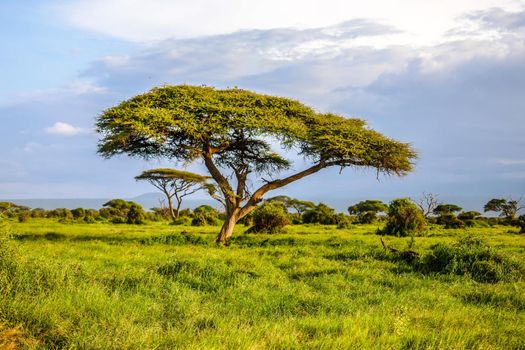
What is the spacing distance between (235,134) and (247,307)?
16.6 m

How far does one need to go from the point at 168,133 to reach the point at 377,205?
39.0 metres

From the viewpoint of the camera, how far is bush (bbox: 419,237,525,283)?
43.1 feet

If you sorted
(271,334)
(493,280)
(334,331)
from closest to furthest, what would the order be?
(271,334), (334,331), (493,280)

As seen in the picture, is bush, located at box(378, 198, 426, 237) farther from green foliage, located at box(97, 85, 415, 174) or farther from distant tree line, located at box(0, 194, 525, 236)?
green foliage, located at box(97, 85, 415, 174)

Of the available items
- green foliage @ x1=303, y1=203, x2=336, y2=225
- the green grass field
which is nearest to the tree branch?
the green grass field

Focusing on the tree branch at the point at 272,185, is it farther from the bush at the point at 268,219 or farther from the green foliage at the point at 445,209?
the green foliage at the point at 445,209

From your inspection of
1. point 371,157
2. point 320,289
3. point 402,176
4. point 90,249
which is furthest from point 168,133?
point 320,289

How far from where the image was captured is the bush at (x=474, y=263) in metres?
13.1

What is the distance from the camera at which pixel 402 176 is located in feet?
86.3

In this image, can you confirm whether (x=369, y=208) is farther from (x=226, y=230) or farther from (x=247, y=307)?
(x=247, y=307)

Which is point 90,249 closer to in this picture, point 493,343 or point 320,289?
point 320,289

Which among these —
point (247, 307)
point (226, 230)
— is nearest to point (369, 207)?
point (226, 230)

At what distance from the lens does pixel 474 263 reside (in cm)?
1380

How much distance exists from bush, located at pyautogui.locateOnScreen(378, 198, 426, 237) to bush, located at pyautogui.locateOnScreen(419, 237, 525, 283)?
572 inches
